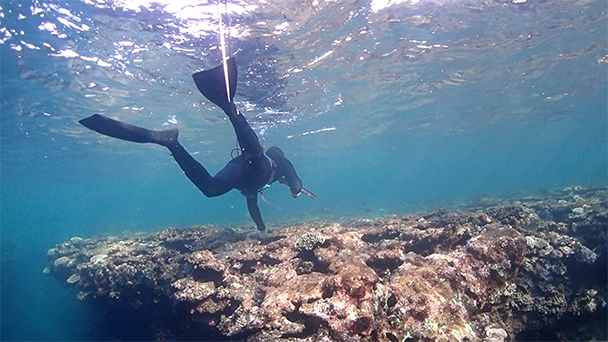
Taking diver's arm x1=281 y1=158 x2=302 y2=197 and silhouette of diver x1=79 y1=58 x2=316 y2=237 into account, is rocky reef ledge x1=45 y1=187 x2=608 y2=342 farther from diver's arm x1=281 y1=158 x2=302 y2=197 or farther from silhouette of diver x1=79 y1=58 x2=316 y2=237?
diver's arm x1=281 y1=158 x2=302 y2=197

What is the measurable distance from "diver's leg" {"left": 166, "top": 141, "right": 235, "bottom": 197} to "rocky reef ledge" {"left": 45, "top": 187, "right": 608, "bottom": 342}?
5.34 ft

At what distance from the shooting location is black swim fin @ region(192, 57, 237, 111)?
596 cm

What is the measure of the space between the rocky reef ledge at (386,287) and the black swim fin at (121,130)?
2652 millimetres

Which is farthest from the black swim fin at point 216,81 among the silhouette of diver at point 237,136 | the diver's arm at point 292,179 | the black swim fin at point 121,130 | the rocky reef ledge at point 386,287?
the diver's arm at point 292,179

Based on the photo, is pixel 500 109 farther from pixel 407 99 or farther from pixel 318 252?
pixel 318 252

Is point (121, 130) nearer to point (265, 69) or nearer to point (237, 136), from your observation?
point (237, 136)

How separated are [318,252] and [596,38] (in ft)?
71.4

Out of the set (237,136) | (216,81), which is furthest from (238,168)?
(216,81)

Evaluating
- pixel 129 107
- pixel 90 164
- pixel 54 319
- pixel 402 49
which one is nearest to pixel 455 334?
pixel 402 49

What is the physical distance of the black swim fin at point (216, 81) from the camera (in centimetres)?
596

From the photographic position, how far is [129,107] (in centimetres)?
1931

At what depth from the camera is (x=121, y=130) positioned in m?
6.16

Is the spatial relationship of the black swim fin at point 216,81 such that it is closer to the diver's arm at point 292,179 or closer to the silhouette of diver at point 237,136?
the silhouette of diver at point 237,136

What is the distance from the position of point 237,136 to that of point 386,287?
15.0ft
